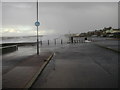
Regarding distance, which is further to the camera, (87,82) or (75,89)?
(87,82)

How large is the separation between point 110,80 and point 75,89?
2.12 metres

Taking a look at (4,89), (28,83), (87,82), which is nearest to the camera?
(4,89)

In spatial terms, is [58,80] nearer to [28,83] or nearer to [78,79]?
[78,79]

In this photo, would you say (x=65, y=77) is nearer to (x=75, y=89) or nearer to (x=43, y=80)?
(x=43, y=80)

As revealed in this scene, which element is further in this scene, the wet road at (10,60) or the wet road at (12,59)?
the wet road at (12,59)

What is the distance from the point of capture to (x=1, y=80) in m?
6.91

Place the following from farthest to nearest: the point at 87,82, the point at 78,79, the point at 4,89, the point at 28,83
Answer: the point at 78,79, the point at 87,82, the point at 28,83, the point at 4,89

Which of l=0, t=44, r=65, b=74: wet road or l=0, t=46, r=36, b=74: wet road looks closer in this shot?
l=0, t=46, r=36, b=74: wet road

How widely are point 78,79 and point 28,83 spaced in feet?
→ 7.87

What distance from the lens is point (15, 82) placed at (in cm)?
658

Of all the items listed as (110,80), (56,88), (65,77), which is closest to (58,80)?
(65,77)

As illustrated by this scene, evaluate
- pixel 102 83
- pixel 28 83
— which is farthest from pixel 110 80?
pixel 28 83

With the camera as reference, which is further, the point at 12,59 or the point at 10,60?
the point at 12,59

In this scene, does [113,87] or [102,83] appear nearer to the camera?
[113,87]
